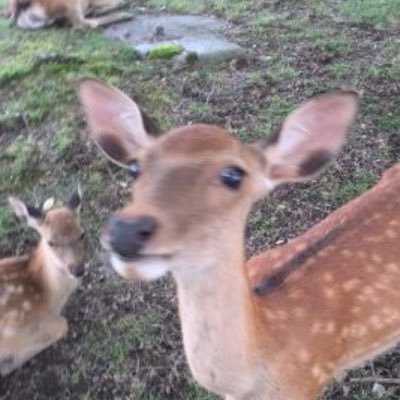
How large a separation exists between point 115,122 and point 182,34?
151 inches

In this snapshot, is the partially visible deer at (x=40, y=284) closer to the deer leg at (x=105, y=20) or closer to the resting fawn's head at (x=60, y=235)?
the resting fawn's head at (x=60, y=235)

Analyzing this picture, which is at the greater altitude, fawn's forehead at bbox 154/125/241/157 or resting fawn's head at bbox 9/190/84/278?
fawn's forehead at bbox 154/125/241/157

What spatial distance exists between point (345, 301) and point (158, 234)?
1.05 meters

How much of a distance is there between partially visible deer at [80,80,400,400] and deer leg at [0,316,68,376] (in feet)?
3.59

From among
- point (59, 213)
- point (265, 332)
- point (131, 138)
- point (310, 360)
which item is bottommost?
point (59, 213)

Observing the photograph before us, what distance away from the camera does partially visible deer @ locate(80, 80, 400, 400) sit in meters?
1.86

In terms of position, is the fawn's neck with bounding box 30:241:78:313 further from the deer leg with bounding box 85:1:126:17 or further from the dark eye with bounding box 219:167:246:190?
the deer leg with bounding box 85:1:126:17

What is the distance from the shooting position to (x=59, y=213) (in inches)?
141

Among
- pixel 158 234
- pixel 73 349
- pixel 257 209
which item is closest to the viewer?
pixel 158 234

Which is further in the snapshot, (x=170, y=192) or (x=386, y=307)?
(x=386, y=307)

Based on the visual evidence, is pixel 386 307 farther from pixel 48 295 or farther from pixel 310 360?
pixel 48 295

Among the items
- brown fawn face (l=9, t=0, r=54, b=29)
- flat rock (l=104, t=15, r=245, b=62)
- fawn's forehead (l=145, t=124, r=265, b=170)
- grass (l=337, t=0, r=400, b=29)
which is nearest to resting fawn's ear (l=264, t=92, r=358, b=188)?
fawn's forehead (l=145, t=124, r=265, b=170)

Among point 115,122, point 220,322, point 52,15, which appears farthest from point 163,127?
point 52,15

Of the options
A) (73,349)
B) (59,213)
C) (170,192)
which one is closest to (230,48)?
(59,213)
